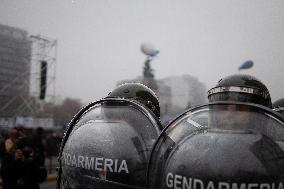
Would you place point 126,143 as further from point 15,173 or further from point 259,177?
point 15,173

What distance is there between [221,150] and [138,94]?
6.44ft

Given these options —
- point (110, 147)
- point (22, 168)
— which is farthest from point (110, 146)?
point (22, 168)

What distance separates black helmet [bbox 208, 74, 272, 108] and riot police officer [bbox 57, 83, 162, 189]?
60 cm

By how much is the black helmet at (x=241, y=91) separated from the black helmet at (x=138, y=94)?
964 millimetres

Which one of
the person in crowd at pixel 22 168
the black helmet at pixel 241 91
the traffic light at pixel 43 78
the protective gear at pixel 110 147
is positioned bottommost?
the person in crowd at pixel 22 168

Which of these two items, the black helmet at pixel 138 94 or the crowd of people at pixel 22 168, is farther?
the crowd of people at pixel 22 168

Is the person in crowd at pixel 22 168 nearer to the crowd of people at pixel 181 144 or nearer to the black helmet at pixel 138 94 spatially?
the black helmet at pixel 138 94

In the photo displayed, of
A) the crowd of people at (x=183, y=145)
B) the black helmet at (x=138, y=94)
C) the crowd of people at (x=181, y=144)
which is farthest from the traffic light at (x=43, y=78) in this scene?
the crowd of people at (x=183, y=145)

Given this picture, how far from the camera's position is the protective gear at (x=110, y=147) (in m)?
2.59

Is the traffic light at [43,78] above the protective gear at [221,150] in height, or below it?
above

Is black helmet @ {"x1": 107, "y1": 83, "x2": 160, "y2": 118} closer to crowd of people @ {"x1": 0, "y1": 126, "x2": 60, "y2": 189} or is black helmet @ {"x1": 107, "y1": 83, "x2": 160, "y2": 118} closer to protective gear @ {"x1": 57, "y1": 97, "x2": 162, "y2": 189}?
protective gear @ {"x1": 57, "y1": 97, "x2": 162, "y2": 189}

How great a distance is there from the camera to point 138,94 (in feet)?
12.7

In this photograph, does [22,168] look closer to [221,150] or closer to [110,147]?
[110,147]

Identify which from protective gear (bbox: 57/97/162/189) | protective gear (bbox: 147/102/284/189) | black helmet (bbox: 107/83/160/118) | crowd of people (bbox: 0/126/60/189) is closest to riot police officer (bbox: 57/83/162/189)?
protective gear (bbox: 57/97/162/189)
